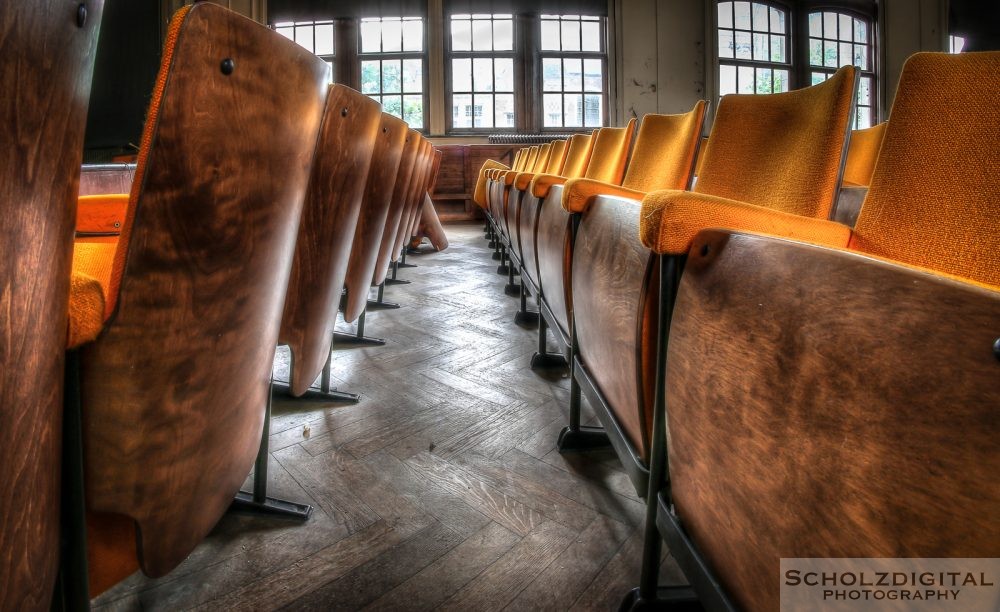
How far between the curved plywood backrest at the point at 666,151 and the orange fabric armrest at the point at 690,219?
1.08 metres

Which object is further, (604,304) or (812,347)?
(604,304)

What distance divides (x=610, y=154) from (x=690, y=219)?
2.34m

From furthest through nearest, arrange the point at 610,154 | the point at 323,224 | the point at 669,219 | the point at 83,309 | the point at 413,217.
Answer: the point at 413,217 < the point at 610,154 < the point at 323,224 < the point at 669,219 < the point at 83,309

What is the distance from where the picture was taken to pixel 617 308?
2.61 ft

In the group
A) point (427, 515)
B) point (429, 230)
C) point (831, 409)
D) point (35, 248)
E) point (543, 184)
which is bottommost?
point (427, 515)

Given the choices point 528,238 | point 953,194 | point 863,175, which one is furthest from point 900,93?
point 863,175

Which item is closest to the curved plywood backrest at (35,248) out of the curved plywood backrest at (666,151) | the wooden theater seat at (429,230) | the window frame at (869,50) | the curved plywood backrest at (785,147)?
the curved plywood backrest at (785,147)

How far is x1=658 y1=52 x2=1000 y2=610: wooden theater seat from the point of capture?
0.30 meters

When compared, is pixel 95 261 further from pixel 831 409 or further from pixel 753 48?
pixel 753 48

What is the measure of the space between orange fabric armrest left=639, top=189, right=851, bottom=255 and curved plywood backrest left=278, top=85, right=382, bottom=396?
664 mm

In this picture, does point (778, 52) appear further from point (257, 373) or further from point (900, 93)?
point (257, 373)

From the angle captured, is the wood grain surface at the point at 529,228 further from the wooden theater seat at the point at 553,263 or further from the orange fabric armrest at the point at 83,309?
the orange fabric armrest at the point at 83,309

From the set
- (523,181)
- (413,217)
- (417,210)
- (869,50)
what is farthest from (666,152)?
(869,50)

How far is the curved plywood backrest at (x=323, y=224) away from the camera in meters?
1.05
